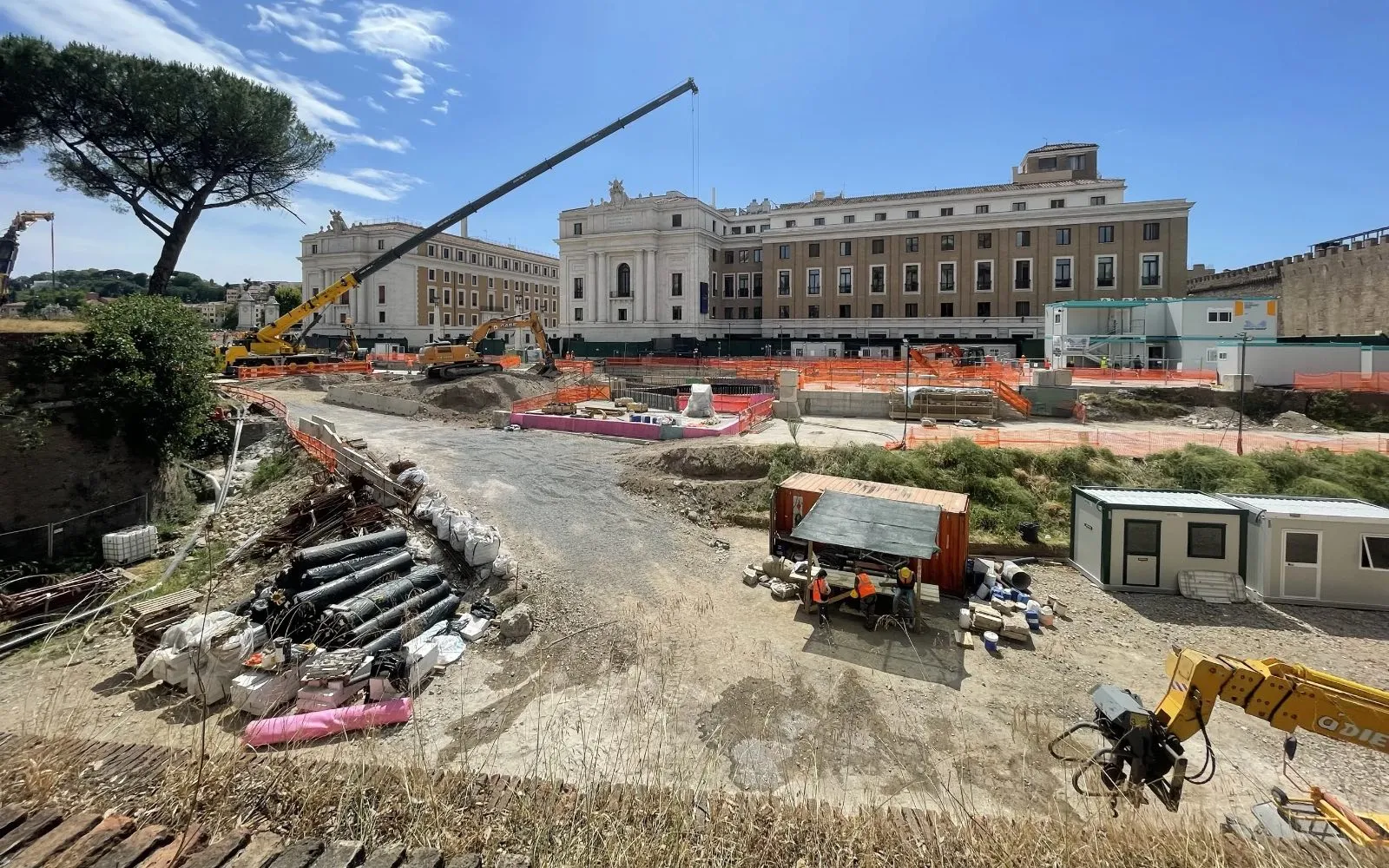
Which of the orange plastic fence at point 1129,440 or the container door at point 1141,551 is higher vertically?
the orange plastic fence at point 1129,440

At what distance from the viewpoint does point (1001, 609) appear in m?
12.7

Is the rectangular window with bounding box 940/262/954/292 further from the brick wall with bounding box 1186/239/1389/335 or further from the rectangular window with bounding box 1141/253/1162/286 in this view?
the brick wall with bounding box 1186/239/1389/335

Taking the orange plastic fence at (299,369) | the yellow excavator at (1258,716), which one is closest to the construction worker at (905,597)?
the yellow excavator at (1258,716)

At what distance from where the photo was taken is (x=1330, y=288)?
46.0 meters

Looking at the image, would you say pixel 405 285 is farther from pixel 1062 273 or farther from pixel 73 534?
pixel 1062 273

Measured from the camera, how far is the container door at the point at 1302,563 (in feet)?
44.1

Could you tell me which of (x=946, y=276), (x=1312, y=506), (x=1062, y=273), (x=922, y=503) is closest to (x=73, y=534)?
(x=922, y=503)

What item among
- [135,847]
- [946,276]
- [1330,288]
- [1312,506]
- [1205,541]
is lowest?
[1205,541]

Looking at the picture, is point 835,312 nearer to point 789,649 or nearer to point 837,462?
point 837,462

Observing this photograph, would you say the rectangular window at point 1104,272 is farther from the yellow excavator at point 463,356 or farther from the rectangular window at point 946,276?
the yellow excavator at point 463,356

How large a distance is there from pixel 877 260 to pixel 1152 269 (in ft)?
76.8

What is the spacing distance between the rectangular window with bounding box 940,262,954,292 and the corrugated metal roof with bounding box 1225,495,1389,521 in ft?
164

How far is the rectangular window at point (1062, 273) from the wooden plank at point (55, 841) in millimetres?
67748

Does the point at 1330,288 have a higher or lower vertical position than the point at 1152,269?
lower
